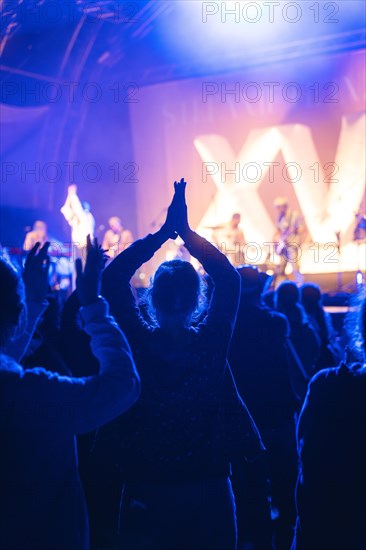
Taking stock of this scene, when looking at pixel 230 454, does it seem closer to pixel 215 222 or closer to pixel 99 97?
pixel 215 222

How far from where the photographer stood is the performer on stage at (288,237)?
33.9ft

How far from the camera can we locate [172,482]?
5.14ft

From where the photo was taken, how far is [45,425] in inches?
47.6

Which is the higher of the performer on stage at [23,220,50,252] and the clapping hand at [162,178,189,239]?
the performer on stage at [23,220,50,252]

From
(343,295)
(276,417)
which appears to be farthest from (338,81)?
(276,417)

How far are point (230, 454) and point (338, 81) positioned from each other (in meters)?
10.2

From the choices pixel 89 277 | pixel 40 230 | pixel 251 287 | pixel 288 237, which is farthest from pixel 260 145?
pixel 89 277

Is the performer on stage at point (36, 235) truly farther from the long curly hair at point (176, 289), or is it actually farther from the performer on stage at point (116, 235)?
the long curly hair at point (176, 289)

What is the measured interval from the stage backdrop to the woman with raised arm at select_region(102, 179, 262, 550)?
357 inches

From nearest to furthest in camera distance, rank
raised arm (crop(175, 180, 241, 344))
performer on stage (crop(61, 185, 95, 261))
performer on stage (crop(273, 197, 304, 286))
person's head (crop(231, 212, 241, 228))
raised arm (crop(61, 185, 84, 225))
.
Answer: raised arm (crop(175, 180, 241, 344)), performer on stage (crop(273, 197, 304, 286)), person's head (crop(231, 212, 241, 228)), performer on stage (crop(61, 185, 95, 261)), raised arm (crop(61, 185, 84, 225))

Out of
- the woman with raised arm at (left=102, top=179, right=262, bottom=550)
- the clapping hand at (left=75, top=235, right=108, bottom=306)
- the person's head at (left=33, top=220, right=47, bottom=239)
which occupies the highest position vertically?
the person's head at (left=33, top=220, right=47, bottom=239)

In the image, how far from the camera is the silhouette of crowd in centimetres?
122

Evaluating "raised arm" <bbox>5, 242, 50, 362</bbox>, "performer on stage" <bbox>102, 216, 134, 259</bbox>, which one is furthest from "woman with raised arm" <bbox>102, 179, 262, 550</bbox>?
"performer on stage" <bbox>102, 216, 134, 259</bbox>

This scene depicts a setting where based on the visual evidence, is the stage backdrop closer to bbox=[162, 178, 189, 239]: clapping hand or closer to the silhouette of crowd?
bbox=[162, 178, 189, 239]: clapping hand
